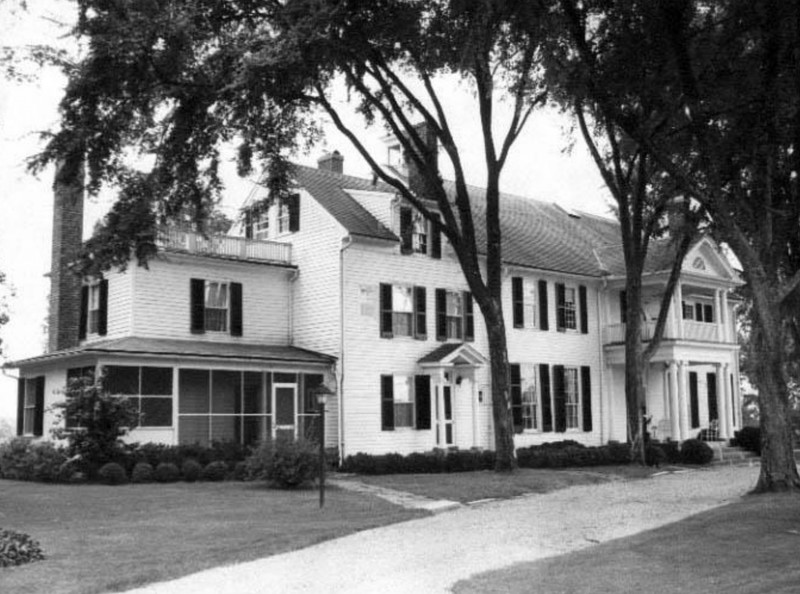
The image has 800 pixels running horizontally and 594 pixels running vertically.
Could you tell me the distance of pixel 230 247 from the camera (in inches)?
1129

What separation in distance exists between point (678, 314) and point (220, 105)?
20.6 meters

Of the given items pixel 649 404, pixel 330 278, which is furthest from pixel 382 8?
pixel 649 404

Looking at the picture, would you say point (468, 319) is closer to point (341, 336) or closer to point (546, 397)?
point (546, 397)

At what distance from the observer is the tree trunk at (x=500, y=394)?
75.9 feet

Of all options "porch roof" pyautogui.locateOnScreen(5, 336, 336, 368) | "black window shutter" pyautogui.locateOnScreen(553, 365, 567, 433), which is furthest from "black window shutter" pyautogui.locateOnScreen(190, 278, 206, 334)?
"black window shutter" pyautogui.locateOnScreen(553, 365, 567, 433)

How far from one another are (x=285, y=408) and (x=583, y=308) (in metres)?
12.5

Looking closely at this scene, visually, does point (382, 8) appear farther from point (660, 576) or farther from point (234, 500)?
point (660, 576)

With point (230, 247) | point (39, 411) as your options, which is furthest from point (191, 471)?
point (230, 247)

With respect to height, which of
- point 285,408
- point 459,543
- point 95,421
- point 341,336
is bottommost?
point 459,543

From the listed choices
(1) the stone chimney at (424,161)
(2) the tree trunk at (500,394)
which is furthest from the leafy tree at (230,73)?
(2) the tree trunk at (500,394)

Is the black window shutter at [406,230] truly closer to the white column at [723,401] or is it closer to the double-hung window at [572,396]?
the double-hung window at [572,396]

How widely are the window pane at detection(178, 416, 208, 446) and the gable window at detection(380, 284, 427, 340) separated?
580 cm

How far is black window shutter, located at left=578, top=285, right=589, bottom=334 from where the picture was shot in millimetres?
35237

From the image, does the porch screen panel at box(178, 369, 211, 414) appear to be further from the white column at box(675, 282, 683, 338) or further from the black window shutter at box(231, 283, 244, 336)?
the white column at box(675, 282, 683, 338)
